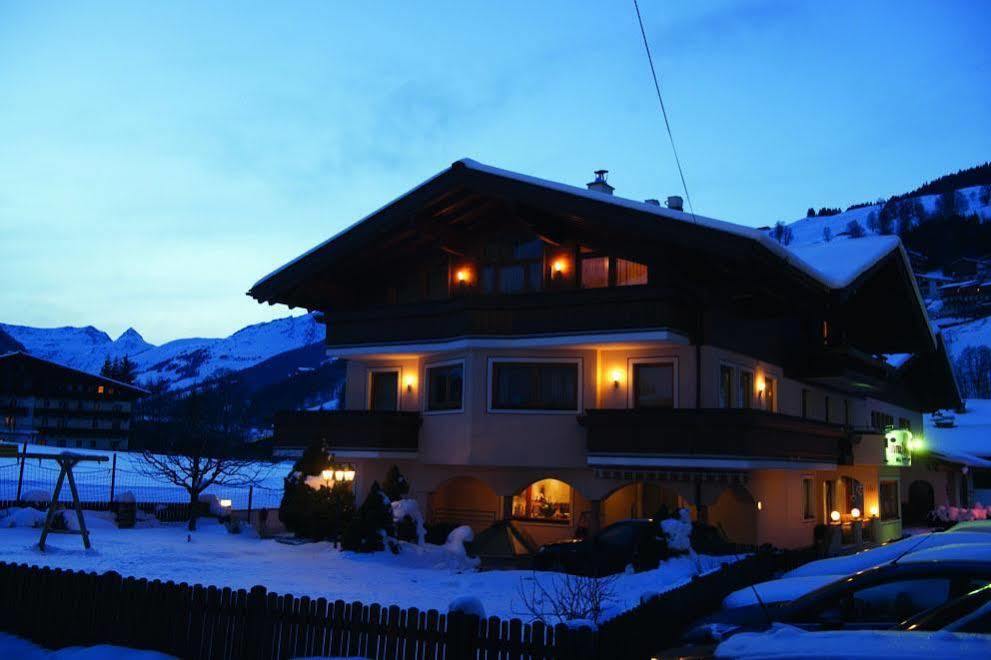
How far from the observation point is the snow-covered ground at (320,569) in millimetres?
16016

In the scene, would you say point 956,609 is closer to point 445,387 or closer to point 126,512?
point 445,387

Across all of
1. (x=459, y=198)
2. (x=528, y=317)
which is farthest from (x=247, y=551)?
(x=459, y=198)

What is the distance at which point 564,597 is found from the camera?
1424 cm

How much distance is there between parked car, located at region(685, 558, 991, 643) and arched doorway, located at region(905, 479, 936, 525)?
4378cm

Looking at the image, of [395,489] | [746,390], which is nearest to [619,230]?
[746,390]

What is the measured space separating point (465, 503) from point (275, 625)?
18.5 meters

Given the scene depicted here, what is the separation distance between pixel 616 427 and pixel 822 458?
26.7 ft

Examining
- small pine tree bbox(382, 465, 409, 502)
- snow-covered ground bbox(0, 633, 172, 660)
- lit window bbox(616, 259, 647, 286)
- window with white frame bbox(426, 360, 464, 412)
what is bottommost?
snow-covered ground bbox(0, 633, 172, 660)

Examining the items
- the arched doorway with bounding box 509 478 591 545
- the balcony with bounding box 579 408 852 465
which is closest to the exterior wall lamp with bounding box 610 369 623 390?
the balcony with bounding box 579 408 852 465

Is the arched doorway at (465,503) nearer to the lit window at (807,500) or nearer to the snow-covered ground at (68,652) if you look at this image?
the lit window at (807,500)

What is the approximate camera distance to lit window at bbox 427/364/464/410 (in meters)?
26.2

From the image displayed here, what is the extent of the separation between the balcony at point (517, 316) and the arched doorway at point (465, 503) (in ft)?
16.8

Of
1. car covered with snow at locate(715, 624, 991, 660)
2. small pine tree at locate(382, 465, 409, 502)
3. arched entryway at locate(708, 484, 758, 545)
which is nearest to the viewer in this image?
car covered with snow at locate(715, 624, 991, 660)

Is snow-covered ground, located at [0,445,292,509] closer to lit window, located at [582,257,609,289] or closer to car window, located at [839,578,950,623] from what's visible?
lit window, located at [582,257,609,289]
